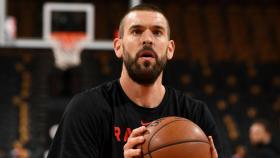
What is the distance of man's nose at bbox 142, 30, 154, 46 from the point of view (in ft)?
8.43

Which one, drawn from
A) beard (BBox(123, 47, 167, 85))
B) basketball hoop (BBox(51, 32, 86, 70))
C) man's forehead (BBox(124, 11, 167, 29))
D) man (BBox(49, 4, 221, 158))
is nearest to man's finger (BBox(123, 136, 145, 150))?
man (BBox(49, 4, 221, 158))

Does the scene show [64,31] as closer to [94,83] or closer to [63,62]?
[63,62]

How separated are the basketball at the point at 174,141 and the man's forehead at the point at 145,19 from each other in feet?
1.64

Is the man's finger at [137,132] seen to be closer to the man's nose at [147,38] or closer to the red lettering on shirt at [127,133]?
the red lettering on shirt at [127,133]

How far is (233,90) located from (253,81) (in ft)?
1.93

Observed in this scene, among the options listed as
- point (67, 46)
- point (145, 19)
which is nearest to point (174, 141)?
point (145, 19)

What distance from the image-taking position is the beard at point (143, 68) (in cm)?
257

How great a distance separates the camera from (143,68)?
2574 millimetres

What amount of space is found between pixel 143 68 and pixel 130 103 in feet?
0.65

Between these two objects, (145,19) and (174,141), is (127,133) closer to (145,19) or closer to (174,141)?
(174,141)

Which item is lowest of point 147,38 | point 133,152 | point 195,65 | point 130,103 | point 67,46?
point 195,65

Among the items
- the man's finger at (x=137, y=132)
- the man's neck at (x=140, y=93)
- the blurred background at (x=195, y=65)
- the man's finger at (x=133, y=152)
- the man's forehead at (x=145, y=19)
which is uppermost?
the man's forehead at (x=145, y=19)

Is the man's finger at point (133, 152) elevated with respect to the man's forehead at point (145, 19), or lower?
lower

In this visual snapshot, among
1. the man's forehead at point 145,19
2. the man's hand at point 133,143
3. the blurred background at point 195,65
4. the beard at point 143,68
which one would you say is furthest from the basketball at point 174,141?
the blurred background at point 195,65
